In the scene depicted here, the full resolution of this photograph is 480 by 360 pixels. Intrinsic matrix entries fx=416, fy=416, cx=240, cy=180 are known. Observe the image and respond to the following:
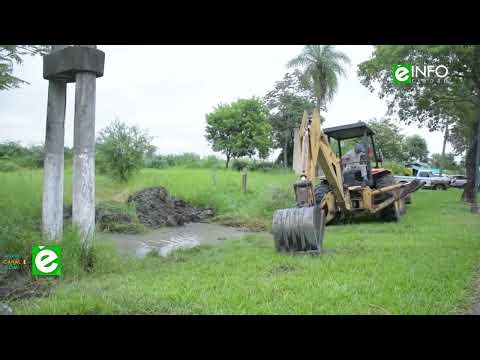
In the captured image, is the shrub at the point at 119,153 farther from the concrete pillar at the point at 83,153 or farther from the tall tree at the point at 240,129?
the tall tree at the point at 240,129

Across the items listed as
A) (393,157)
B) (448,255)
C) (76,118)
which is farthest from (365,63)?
(393,157)

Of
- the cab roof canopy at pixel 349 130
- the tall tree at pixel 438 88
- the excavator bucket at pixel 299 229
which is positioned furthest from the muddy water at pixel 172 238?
the tall tree at pixel 438 88

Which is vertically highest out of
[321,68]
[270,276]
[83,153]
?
[321,68]

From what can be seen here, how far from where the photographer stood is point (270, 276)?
4898mm

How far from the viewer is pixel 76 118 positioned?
579 cm

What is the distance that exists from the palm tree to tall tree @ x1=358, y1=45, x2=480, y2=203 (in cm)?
841

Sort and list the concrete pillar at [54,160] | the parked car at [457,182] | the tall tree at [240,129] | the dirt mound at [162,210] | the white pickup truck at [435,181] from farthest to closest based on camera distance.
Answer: the tall tree at [240,129] < the parked car at [457,182] < the white pickup truck at [435,181] < the dirt mound at [162,210] < the concrete pillar at [54,160]

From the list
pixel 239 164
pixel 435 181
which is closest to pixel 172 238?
pixel 239 164

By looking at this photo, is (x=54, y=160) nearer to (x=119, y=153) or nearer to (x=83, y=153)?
(x=83, y=153)

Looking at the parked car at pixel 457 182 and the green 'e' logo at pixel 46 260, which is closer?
the green 'e' logo at pixel 46 260

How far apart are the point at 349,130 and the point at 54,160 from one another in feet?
23.4

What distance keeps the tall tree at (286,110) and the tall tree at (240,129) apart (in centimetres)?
81

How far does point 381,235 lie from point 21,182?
24.7 feet

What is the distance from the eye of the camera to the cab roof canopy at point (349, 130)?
1035 centimetres
